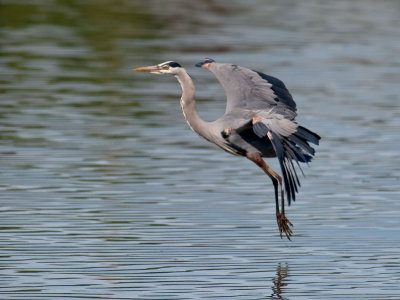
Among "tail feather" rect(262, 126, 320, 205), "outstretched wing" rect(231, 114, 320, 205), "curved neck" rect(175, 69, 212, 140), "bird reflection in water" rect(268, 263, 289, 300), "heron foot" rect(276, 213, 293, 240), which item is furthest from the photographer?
"curved neck" rect(175, 69, 212, 140)

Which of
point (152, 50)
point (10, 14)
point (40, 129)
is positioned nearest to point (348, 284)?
point (40, 129)

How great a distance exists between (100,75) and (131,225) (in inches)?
425

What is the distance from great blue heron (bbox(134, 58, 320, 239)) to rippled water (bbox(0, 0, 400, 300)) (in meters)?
0.76

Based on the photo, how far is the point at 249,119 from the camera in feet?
33.0

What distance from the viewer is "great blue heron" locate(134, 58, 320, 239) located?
390 inches

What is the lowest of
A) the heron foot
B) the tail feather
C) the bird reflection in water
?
the bird reflection in water

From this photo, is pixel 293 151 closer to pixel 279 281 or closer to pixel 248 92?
pixel 248 92

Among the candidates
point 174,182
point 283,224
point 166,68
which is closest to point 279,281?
point 283,224

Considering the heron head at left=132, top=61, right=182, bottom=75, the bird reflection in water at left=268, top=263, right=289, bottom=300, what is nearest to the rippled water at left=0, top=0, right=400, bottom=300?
the bird reflection in water at left=268, top=263, right=289, bottom=300

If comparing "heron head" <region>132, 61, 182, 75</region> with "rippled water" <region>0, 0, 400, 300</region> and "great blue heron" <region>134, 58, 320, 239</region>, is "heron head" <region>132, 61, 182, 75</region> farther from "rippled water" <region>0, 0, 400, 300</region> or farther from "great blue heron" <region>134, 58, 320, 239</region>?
"rippled water" <region>0, 0, 400, 300</region>

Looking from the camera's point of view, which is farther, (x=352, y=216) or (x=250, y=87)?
(x=352, y=216)

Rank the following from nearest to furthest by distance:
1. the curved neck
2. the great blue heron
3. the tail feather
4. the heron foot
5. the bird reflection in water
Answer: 1. the bird reflection in water
2. the tail feather
3. the great blue heron
4. the heron foot
5. the curved neck

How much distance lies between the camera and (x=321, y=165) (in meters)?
14.0

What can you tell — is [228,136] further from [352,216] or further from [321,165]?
[321,165]
